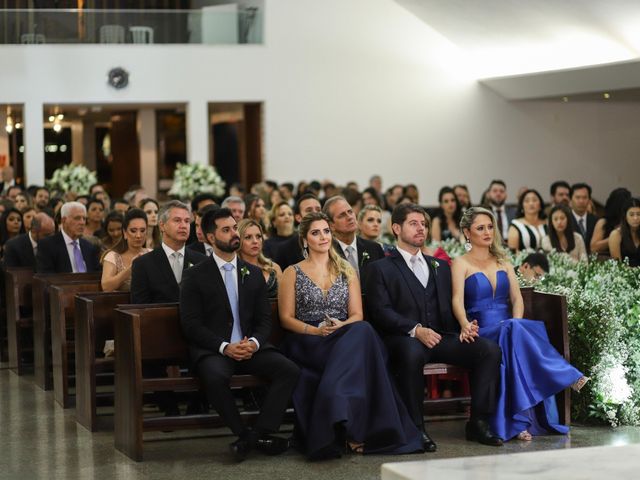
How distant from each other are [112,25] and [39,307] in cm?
1170

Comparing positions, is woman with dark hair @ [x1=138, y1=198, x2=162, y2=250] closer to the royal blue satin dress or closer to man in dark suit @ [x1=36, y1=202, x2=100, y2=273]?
man in dark suit @ [x1=36, y1=202, x2=100, y2=273]

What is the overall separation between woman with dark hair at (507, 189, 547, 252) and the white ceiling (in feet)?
20.7

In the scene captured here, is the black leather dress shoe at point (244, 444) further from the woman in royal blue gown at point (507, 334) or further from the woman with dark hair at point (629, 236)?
the woman with dark hair at point (629, 236)

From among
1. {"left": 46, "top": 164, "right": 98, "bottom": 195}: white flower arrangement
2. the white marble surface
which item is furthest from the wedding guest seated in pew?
{"left": 46, "top": 164, "right": 98, "bottom": 195}: white flower arrangement

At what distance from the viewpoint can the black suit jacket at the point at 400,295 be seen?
723 cm

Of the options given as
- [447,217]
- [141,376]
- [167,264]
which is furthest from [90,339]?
[447,217]

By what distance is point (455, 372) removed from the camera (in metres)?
7.19

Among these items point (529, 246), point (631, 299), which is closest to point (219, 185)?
point (529, 246)

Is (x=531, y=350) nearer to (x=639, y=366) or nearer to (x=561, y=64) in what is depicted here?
(x=639, y=366)

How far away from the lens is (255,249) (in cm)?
797

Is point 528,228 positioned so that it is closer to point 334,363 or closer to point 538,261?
point 538,261

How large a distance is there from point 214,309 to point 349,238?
1.71m

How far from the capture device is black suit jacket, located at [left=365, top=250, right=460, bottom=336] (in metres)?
7.23

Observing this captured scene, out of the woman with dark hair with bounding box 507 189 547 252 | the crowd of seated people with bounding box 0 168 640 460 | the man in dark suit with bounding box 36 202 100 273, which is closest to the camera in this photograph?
the crowd of seated people with bounding box 0 168 640 460
